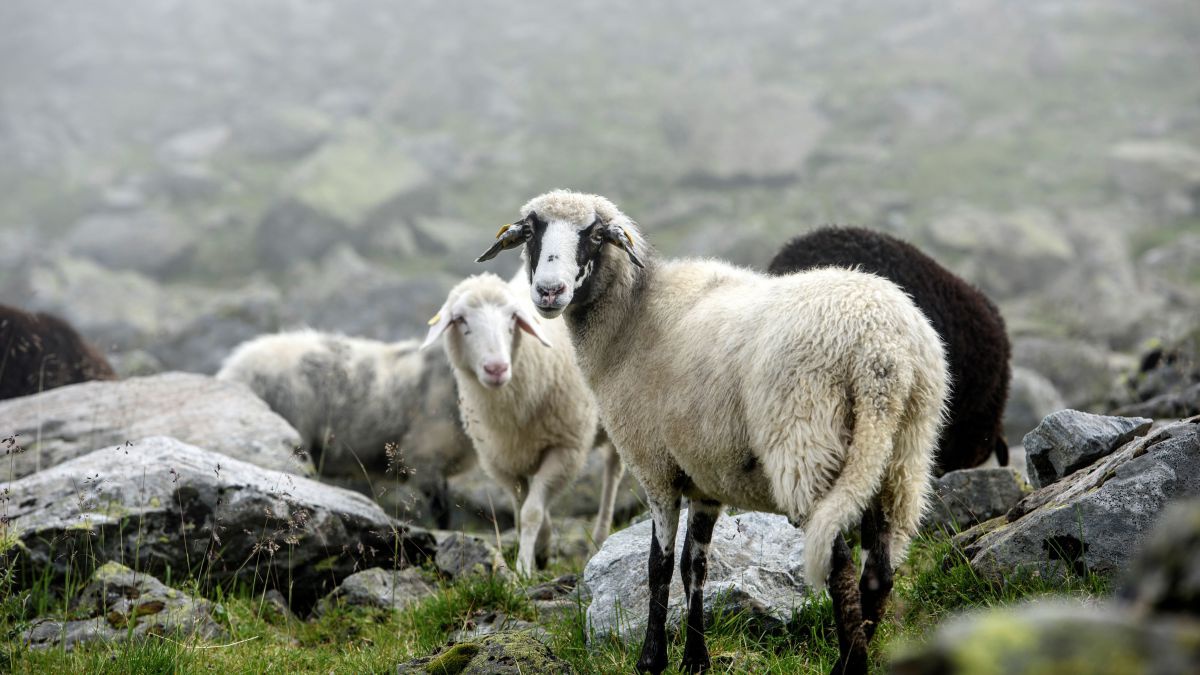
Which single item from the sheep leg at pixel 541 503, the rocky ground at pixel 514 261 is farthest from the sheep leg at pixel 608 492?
the sheep leg at pixel 541 503

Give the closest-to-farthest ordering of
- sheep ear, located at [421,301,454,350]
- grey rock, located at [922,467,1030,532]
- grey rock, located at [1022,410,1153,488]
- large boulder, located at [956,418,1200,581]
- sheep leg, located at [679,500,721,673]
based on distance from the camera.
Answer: large boulder, located at [956,418,1200,581] → sheep leg, located at [679,500,721,673] → grey rock, located at [1022,410,1153,488] → grey rock, located at [922,467,1030,532] → sheep ear, located at [421,301,454,350]

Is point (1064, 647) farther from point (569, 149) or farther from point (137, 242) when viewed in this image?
point (569, 149)

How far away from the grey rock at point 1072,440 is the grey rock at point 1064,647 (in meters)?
3.96

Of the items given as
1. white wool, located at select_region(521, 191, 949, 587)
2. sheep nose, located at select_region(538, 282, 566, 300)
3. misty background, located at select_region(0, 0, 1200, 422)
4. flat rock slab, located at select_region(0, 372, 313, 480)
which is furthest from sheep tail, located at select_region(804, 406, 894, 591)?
misty background, located at select_region(0, 0, 1200, 422)

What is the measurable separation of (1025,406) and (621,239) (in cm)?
728

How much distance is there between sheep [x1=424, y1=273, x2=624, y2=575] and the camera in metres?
7.29

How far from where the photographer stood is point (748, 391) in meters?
3.82

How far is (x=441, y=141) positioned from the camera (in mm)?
37656

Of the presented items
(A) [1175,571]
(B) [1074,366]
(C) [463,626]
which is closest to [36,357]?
(C) [463,626]

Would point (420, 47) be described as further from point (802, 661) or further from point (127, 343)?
point (802, 661)

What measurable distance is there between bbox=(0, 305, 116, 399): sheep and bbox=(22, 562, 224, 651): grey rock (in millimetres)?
4525

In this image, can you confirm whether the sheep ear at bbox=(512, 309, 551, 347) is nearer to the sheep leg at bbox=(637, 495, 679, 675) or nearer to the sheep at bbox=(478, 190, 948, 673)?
the sheep at bbox=(478, 190, 948, 673)

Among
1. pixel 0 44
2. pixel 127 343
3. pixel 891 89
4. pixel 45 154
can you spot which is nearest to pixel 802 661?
pixel 127 343

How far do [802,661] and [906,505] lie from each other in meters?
0.97
